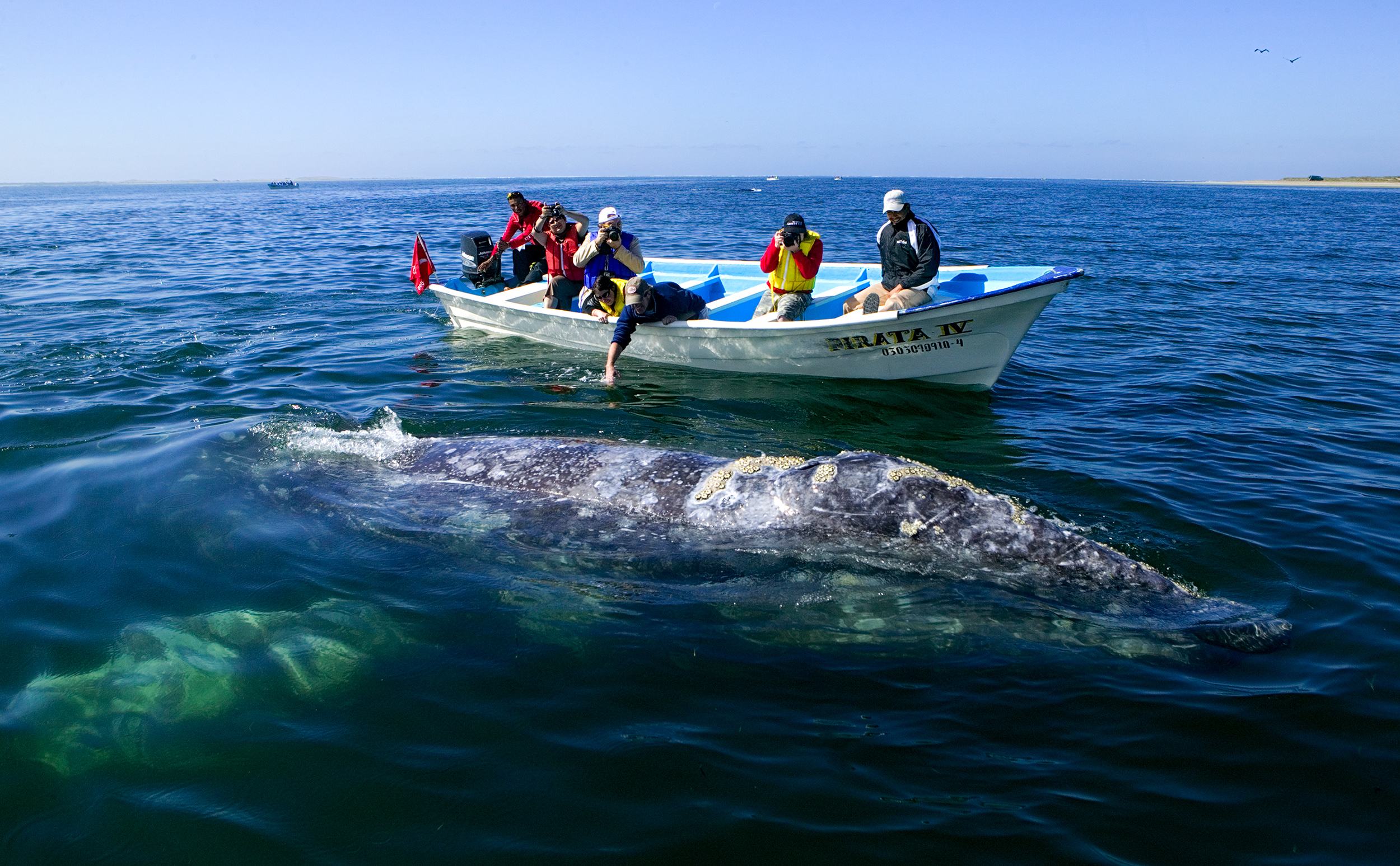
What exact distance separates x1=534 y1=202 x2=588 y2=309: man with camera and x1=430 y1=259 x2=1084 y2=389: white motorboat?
0.53m

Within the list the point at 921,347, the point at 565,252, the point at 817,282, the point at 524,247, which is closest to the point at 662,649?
the point at 921,347

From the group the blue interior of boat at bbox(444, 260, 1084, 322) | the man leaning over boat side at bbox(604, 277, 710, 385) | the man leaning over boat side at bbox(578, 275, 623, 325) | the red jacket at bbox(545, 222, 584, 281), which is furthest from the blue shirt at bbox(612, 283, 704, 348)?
the red jacket at bbox(545, 222, 584, 281)

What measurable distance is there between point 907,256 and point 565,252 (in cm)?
584

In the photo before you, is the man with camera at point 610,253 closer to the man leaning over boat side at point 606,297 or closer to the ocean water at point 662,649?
the man leaning over boat side at point 606,297

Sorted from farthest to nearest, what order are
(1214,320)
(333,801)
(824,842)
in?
(1214,320) < (333,801) < (824,842)

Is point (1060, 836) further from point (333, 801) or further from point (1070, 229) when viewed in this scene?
point (1070, 229)

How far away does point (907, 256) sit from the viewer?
12.1 meters

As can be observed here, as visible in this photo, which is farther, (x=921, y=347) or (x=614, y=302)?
(x=614, y=302)

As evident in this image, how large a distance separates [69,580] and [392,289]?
16.4 m

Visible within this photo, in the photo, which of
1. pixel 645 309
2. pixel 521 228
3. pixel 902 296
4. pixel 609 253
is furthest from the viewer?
pixel 521 228

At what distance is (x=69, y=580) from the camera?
21.2ft

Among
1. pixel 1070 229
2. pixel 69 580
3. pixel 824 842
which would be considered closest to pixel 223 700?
pixel 69 580

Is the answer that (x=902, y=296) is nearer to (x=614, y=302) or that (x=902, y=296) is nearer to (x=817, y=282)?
(x=817, y=282)

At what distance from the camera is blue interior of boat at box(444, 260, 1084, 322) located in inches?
524
